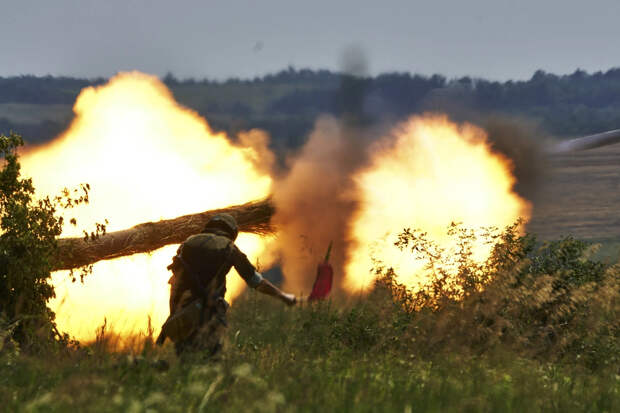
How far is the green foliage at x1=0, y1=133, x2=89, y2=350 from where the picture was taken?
11.0m

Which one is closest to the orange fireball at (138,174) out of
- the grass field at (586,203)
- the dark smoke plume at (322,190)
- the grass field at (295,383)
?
the dark smoke plume at (322,190)

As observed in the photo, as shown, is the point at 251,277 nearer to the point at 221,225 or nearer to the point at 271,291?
the point at 271,291

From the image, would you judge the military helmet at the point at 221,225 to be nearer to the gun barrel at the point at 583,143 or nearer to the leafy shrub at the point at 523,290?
the leafy shrub at the point at 523,290

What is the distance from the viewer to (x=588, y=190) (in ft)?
274

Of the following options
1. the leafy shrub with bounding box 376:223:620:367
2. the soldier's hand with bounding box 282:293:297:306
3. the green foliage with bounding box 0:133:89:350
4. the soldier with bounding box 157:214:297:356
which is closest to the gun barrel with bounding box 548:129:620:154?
the leafy shrub with bounding box 376:223:620:367

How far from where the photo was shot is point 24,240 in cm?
1092

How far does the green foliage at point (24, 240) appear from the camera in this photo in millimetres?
10992

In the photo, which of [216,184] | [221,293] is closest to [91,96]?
[216,184]

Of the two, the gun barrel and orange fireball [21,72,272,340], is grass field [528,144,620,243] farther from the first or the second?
orange fireball [21,72,272,340]

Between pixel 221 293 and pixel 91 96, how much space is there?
904 cm

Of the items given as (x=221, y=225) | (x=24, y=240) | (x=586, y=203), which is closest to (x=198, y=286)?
(x=221, y=225)

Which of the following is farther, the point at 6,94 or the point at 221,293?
the point at 6,94

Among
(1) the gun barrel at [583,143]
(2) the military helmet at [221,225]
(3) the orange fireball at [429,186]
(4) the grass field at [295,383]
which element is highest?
(1) the gun barrel at [583,143]

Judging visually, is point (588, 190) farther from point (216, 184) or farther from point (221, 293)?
point (221, 293)
